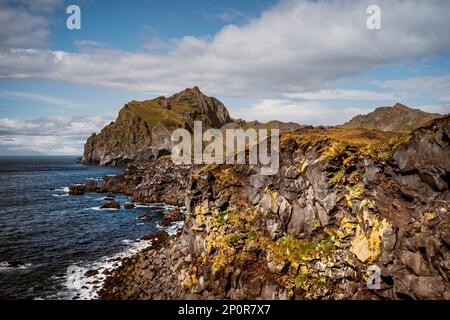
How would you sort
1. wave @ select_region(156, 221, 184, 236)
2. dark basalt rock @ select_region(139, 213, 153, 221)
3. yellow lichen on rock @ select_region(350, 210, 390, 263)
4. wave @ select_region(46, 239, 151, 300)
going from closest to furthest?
yellow lichen on rock @ select_region(350, 210, 390, 263)
wave @ select_region(46, 239, 151, 300)
wave @ select_region(156, 221, 184, 236)
dark basalt rock @ select_region(139, 213, 153, 221)

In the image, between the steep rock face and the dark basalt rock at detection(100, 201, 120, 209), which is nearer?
the dark basalt rock at detection(100, 201, 120, 209)

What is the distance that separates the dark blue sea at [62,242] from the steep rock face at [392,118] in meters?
129

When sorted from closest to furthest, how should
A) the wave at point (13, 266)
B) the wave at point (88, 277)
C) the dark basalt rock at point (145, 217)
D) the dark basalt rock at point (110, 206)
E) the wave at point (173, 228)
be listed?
the wave at point (88, 277) < the wave at point (13, 266) < the wave at point (173, 228) < the dark basalt rock at point (145, 217) < the dark basalt rock at point (110, 206)

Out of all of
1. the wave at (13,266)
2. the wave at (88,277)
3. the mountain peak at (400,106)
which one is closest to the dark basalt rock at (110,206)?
the wave at (88,277)

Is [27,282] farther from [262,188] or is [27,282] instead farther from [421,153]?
[421,153]

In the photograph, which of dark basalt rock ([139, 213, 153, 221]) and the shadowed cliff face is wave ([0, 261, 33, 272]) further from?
dark basalt rock ([139, 213, 153, 221])

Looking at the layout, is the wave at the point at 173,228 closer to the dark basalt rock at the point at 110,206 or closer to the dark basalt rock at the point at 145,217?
the dark basalt rock at the point at 145,217

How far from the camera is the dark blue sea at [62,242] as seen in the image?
44625 millimetres

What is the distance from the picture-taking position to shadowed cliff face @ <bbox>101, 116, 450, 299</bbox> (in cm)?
3045

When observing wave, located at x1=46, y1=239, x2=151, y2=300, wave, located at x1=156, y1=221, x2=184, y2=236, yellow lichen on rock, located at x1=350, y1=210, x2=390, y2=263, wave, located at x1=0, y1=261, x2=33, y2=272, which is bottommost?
wave, located at x1=46, y1=239, x2=151, y2=300

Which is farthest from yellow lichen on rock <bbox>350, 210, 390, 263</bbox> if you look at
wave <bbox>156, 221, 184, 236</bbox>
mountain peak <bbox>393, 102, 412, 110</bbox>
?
mountain peak <bbox>393, 102, 412, 110</bbox>

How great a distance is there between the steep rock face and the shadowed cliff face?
5205 inches

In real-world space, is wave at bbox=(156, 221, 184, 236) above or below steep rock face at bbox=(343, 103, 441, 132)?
below
